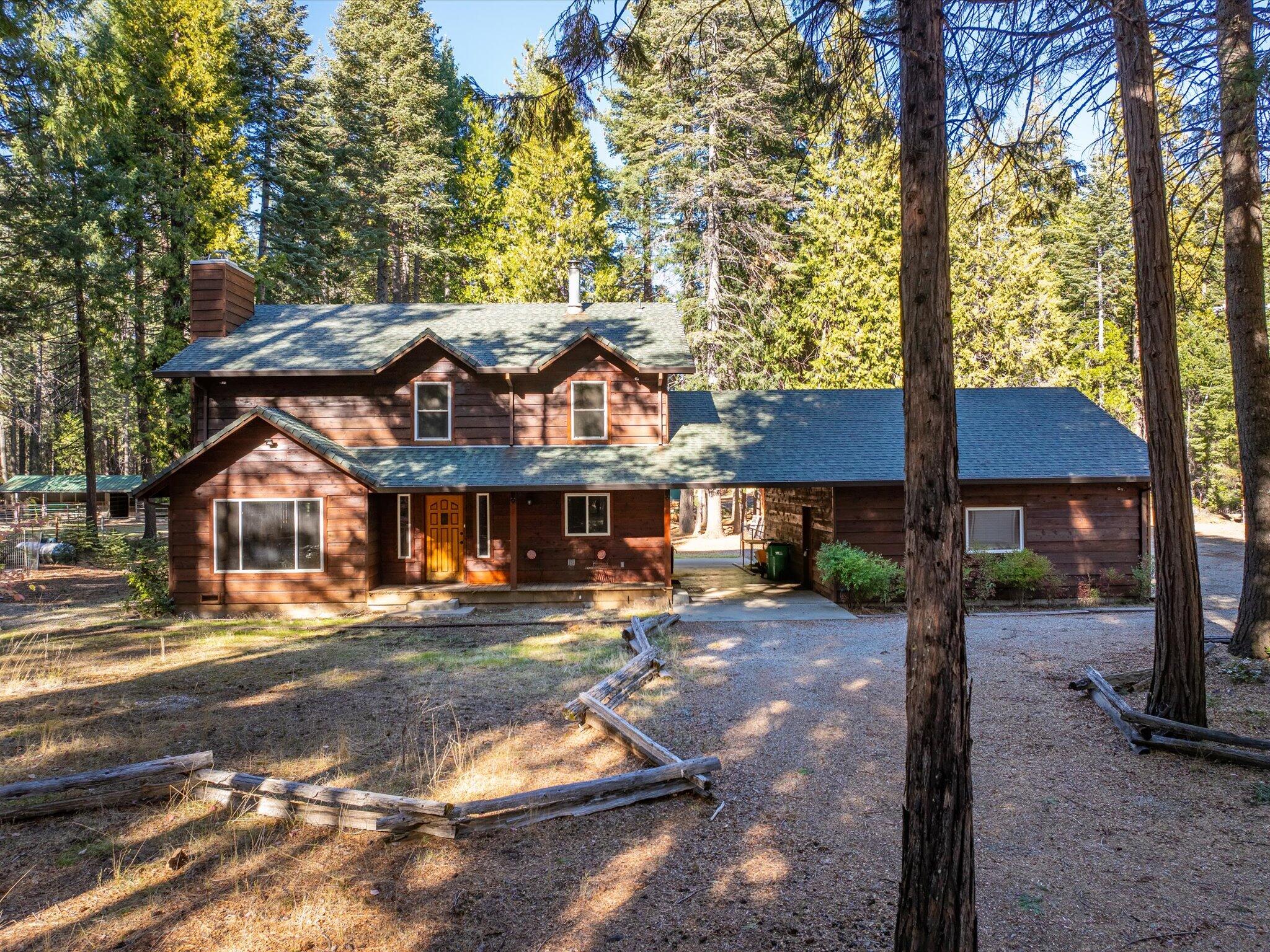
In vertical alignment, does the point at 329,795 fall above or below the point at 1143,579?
below

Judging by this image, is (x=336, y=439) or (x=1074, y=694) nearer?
(x=1074, y=694)

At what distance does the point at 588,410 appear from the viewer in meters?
16.2

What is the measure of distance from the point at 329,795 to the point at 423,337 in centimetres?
1153

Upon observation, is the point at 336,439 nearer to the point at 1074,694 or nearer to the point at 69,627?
the point at 69,627

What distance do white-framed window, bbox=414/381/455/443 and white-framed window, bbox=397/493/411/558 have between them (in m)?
1.42

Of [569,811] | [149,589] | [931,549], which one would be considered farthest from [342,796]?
[149,589]

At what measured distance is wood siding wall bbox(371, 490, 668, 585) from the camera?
15383 millimetres

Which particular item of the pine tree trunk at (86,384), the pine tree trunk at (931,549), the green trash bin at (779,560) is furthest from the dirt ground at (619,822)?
the pine tree trunk at (86,384)

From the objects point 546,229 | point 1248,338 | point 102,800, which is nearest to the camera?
point 102,800

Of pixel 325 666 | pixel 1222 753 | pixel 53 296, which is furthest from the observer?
pixel 53 296

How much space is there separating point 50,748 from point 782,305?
26.0 metres

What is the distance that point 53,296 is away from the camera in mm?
24625

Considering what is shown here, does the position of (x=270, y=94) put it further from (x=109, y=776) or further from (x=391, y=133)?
(x=109, y=776)

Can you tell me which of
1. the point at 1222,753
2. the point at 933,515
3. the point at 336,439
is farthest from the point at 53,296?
the point at 1222,753
